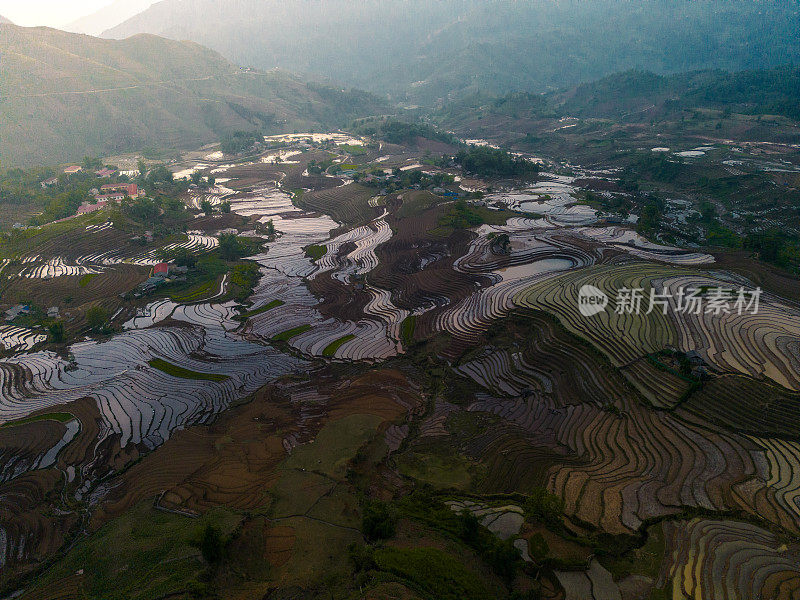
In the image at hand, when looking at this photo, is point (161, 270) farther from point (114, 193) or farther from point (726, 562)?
point (726, 562)

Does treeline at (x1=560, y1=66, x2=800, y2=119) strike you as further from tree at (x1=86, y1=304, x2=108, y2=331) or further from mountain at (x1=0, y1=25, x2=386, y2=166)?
tree at (x1=86, y1=304, x2=108, y2=331)

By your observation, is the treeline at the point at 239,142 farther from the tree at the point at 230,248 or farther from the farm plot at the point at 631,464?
the farm plot at the point at 631,464

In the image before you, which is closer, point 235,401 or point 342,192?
point 235,401

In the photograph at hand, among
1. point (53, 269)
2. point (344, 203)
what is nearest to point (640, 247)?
point (344, 203)

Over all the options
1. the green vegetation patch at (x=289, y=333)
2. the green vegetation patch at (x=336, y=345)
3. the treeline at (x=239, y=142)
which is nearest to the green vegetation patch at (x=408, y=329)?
the green vegetation patch at (x=336, y=345)

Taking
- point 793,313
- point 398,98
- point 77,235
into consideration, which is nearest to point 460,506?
point 793,313

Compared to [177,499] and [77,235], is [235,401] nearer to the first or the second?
[177,499]
